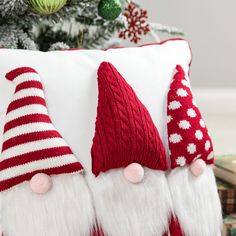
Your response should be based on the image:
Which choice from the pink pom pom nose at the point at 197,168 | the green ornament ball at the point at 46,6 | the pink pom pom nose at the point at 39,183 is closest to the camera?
the pink pom pom nose at the point at 39,183

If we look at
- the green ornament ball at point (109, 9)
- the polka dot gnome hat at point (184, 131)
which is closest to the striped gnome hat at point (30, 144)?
the polka dot gnome hat at point (184, 131)

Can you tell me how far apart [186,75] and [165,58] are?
5 cm

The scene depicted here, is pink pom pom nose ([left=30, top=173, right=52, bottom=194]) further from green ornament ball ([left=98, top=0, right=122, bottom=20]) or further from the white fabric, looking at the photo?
green ornament ball ([left=98, top=0, right=122, bottom=20])

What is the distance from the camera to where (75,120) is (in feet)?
2.44

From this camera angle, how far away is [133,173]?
727 millimetres

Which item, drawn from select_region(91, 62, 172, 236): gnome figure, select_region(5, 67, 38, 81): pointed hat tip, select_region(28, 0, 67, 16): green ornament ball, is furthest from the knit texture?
select_region(28, 0, 67, 16): green ornament ball

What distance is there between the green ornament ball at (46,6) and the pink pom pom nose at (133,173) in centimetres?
41

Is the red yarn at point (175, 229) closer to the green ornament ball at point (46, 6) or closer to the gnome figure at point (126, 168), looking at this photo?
the gnome figure at point (126, 168)

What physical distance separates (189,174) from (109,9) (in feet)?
1.45

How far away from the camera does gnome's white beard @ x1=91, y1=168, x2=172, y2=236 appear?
72cm

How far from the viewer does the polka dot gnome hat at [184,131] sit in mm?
779

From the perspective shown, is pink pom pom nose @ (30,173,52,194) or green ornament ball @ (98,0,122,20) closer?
pink pom pom nose @ (30,173,52,194)

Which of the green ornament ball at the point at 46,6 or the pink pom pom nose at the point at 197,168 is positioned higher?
the green ornament ball at the point at 46,6

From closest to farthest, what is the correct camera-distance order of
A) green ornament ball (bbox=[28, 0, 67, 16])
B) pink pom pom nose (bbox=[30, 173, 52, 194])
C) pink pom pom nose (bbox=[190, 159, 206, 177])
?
pink pom pom nose (bbox=[30, 173, 52, 194])
pink pom pom nose (bbox=[190, 159, 206, 177])
green ornament ball (bbox=[28, 0, 67, 16])
